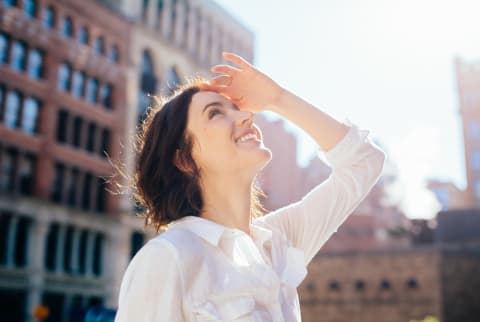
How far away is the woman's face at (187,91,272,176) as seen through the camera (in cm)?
230

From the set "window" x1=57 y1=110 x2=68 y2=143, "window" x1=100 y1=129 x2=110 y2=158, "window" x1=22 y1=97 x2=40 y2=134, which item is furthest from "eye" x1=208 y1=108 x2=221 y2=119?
"window" x1=100 y1=129 x2=110 y2=158

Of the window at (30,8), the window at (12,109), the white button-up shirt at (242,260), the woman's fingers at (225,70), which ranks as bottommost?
the white button-up shirt at (242,260)

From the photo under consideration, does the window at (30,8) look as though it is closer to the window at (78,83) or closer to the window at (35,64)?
the window at (35,64)

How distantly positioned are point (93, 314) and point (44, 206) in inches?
1085

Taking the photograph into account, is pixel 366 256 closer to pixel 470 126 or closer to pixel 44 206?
pixel 44 206

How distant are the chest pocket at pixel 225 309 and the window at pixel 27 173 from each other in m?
29.1

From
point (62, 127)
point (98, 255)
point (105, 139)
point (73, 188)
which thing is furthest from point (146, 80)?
point (98, 255)

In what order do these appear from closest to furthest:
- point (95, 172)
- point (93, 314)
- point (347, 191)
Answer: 1. point (347, 191)
2. point (93, 314)
3. point (95, 172)

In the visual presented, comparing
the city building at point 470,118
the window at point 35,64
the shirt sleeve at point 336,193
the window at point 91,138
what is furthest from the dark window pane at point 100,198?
the city building at point 470,118

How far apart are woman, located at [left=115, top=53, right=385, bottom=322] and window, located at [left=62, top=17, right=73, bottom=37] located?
104ft

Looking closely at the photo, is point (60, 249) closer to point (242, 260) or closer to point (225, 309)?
point (242, 260)

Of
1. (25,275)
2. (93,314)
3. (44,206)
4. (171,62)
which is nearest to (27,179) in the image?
(44,206)

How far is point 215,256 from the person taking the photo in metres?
2.07

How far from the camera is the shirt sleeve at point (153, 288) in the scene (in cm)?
190
